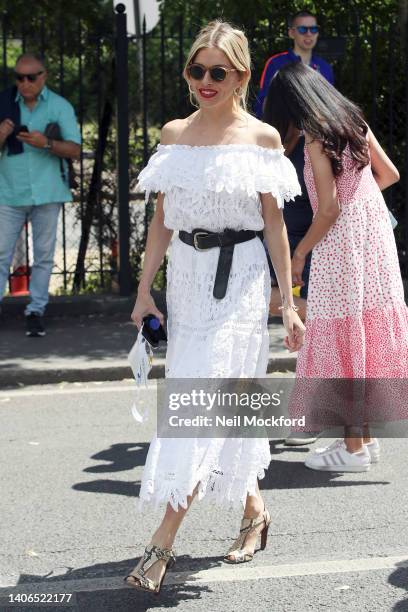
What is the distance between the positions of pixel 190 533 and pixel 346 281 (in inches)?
61.2

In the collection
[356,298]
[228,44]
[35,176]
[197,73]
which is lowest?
[356,298]

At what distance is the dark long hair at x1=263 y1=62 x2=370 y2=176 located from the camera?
5.96m

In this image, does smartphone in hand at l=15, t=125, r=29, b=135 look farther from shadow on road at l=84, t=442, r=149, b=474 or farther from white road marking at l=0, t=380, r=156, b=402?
shadow on road at l=84, t=442, r=149, b=474

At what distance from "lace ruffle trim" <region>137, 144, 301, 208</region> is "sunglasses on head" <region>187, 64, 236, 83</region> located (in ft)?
0.82

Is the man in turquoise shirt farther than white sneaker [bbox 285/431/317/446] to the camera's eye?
Yes

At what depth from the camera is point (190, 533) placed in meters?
5.36

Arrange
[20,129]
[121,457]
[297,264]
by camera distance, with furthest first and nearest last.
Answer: [20,129]
[121,457]
[297,264]

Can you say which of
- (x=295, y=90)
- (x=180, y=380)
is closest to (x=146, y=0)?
(x=295, y=90)

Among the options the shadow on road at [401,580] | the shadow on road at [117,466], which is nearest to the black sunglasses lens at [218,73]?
the shadow on road at [401,580]

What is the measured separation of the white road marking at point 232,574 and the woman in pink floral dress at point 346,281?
1.34 metres

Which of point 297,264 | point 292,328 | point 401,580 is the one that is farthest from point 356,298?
point 401,580

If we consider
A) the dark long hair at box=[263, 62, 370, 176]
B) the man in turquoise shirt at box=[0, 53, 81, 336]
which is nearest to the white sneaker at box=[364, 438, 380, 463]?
the dark long hair at box=[263, 62, 370, 176]

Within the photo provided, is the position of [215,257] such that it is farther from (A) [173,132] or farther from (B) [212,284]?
(A) [173,132]

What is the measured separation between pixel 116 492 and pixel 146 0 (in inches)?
275
